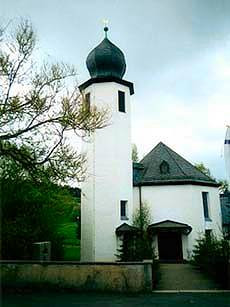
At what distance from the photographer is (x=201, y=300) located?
10547 mm

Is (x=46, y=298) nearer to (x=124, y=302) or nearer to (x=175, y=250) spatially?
(x=124, y=302)

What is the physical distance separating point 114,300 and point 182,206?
65.1 feet

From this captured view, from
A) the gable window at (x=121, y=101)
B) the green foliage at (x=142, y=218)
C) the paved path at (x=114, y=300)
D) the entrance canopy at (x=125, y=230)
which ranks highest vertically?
the gable window at (x=121, y=101)

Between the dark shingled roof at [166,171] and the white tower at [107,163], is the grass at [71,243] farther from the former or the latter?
the dark shingled roof at [166,171]

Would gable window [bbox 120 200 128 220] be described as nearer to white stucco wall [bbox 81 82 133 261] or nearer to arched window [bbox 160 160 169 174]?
white stucco wall [bbox 81 82 133 261]

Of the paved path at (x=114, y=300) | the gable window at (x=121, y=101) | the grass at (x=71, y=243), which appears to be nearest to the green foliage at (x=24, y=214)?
the paved path at (x=114, y=300)

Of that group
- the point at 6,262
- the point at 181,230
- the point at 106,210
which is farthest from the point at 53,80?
the point at 181,230

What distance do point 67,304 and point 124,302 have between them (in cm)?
151

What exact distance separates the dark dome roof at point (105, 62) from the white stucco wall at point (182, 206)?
9509 millimetres

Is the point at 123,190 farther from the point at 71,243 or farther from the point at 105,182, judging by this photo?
the point at 71,243

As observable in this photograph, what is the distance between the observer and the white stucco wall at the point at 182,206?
95.2 ft

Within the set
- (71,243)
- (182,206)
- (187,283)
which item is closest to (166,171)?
(182,206)

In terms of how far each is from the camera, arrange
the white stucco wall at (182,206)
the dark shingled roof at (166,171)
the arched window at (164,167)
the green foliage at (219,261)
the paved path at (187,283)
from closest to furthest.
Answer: the paved path at (187,283)
the green foliage at (219,261)
the white stucco wall at (182,206)
the dark shingled roof at (166,171)
the arched window at (164,167)

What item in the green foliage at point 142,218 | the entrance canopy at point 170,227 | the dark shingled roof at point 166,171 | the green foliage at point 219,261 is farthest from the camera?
the dark shingled roof at point 166,171
